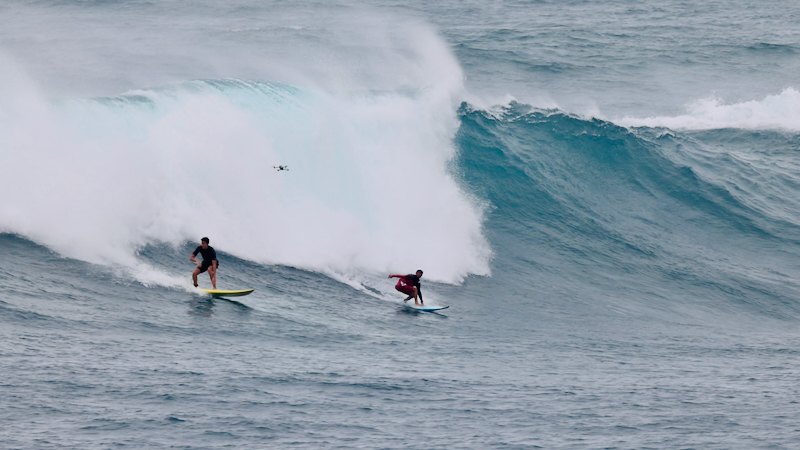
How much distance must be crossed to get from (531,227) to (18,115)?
13.3m

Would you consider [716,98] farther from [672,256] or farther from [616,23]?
[672,256]

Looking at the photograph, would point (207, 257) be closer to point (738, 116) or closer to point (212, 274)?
point (212, 274)

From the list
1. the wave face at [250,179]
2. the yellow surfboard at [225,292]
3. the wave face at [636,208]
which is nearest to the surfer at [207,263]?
the yellow surfboard at [225,292]

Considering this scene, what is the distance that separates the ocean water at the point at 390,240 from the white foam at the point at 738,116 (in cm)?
12

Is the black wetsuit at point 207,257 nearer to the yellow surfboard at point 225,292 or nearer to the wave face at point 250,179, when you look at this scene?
the yellow surfboard at point 225,292

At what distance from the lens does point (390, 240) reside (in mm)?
22562

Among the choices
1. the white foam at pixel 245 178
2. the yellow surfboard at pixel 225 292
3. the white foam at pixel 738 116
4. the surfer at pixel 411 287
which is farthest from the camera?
the white foam at pixel 738 116

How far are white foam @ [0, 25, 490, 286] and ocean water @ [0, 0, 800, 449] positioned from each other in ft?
0.25

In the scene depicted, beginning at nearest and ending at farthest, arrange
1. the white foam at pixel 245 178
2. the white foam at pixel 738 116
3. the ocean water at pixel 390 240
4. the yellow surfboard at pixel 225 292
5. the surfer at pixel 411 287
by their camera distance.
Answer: the ocean water at pixel 390 240
the yellow surfboard at pixel 225 292
the surfer at pixel 411 287
the white foam at pixel 245 178
the white foam at pixel 738 116

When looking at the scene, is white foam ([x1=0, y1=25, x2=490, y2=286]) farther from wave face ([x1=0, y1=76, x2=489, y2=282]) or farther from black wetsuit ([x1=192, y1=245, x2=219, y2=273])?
black wetsuit ([x1=192, y1=245, x2=219, y2=273])

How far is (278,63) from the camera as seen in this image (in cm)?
3309

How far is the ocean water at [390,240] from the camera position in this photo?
12.6 metres

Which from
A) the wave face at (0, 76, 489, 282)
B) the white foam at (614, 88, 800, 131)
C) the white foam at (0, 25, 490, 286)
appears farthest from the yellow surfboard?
the white foam at (614, 88, 800, 131)

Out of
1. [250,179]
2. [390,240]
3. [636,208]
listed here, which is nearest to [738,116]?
[636,208]
